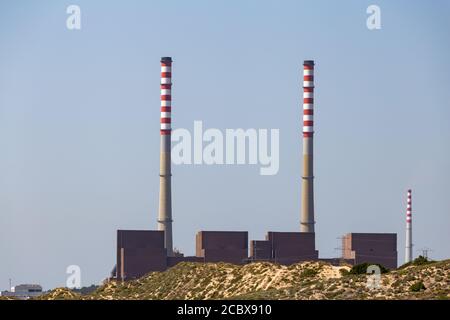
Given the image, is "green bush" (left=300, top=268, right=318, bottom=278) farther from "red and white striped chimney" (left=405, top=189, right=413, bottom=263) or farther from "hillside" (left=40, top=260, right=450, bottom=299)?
"red and white striped chimney" (left=405, top=189, right=413, bottom=263)

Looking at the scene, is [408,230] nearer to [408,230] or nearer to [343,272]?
[408,230]

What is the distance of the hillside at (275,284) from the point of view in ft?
140

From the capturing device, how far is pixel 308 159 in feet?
291

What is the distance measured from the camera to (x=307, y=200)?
8762 cm

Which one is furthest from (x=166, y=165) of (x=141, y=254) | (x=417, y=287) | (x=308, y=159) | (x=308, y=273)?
(x=417, y=287)

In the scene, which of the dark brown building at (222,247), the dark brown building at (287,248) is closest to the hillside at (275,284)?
the dark brown building at (222,247)

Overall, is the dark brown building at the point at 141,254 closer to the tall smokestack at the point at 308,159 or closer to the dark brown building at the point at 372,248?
the tall smokestack at the point at 308,159

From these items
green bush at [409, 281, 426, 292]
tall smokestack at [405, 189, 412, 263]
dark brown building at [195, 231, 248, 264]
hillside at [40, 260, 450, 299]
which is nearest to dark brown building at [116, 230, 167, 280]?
dark brown building at [195, 231, 248, 264]

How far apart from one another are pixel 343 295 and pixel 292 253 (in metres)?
45.7

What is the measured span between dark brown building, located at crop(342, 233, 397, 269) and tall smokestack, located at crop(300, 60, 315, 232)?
281cm

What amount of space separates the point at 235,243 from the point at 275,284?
3154 centimetres
